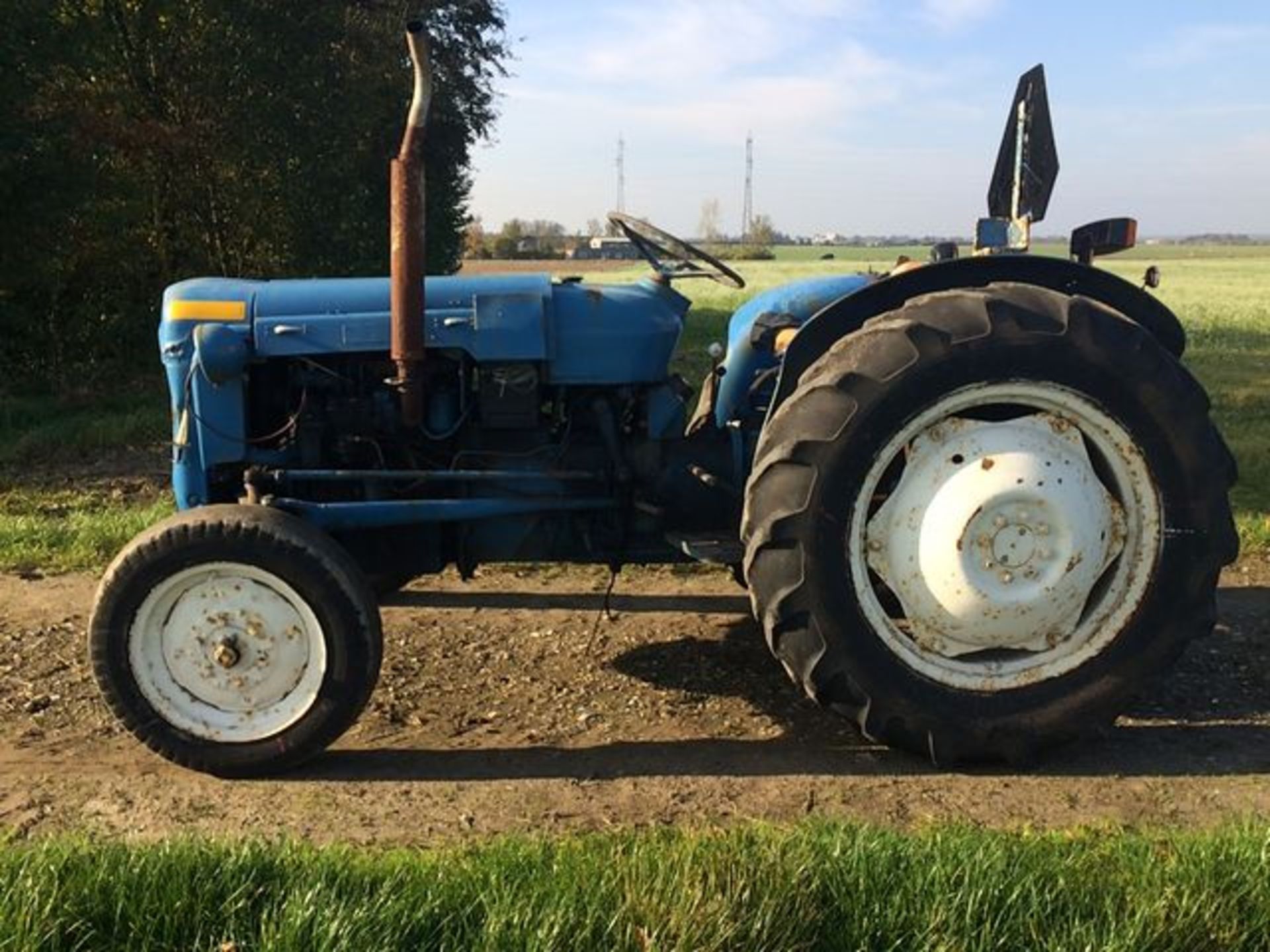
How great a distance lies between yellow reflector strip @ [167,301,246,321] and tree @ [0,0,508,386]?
7.04 m

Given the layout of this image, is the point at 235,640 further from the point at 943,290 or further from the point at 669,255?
the point at 943,290

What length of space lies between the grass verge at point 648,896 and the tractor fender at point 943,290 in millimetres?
1522

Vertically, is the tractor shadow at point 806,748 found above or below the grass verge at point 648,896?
below

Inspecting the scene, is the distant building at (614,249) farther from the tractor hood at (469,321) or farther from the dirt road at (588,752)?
the dirt road at (588,752)

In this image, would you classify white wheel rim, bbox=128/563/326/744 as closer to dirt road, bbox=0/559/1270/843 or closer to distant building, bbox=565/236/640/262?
dirt road, bbox=0/559/1270/843

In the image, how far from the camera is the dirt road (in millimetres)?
3227

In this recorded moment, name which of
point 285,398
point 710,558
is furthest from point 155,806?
point 710,558

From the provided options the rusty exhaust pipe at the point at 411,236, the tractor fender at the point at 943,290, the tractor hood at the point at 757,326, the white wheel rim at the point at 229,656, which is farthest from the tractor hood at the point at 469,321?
the white wheel rim at the point at 229,656

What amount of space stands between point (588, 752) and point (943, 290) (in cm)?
189

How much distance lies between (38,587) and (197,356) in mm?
2222

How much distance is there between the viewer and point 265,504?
363 cm

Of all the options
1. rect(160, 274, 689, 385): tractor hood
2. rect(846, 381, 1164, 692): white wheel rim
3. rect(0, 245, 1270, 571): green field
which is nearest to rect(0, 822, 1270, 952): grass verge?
rect(846, 381, 1164, 692): white wheel rim

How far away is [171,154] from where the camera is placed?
13250 millimetres

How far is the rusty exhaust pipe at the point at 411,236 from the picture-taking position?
348 centimetres
